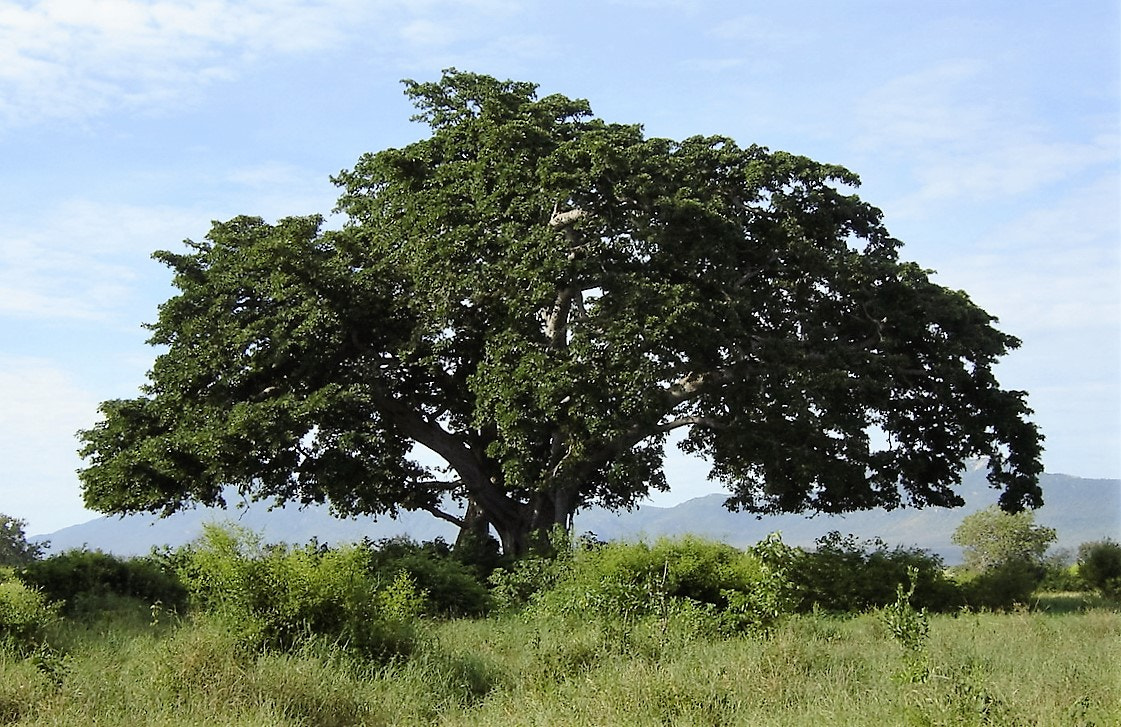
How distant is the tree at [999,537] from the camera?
169 ft

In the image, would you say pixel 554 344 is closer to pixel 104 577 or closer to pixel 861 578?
pixel 861 578

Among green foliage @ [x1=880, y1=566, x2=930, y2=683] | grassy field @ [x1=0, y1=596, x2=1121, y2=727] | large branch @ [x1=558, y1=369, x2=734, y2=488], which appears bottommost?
grassy field @ [x1=0, y1=596, x2=1121, y2=727]

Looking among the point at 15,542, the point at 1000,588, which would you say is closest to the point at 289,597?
the point at 1000,588

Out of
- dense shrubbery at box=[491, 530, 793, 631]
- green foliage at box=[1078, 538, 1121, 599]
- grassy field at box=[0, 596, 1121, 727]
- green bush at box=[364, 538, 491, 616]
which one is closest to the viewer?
grassy field at box=[0, 596, 1121, 727]

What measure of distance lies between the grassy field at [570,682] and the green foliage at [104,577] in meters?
8.13

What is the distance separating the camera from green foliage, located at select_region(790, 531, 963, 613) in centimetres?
2061

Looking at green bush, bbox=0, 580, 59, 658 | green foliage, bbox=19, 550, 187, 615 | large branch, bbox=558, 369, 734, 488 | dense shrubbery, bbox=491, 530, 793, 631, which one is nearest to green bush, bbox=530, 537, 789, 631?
dense shrubbery, bbox=491, 530, 793, 631

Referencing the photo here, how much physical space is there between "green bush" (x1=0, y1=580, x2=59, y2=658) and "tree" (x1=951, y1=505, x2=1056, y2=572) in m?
41.1

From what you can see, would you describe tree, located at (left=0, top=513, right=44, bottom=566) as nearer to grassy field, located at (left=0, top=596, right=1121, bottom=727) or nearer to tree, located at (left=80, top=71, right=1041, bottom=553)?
tree, located at (left=80, top=71, right=1041, bottom=553)

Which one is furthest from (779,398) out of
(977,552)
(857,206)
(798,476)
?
(977,552)

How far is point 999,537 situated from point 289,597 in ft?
192

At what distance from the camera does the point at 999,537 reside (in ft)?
202

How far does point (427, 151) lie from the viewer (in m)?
24.8

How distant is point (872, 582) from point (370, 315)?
12245 millimetres
